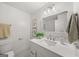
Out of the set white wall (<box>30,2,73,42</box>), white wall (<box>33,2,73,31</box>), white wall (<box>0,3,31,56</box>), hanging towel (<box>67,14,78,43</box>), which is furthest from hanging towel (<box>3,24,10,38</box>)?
hanging towel (<box>67,14,78,43</box>)

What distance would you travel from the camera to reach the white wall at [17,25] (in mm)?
1711

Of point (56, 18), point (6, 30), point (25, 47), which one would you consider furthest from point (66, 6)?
point (6, 30)

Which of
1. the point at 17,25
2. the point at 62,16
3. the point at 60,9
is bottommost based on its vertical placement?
the point at 17,25

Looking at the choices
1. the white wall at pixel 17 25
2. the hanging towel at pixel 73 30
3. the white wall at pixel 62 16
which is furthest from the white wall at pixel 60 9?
the white wall at pixel 17 25

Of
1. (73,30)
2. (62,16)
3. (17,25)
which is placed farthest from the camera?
(17,25)

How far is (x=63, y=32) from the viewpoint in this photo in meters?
1.51

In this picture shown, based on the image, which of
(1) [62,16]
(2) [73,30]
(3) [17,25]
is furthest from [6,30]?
(2) [73,30]

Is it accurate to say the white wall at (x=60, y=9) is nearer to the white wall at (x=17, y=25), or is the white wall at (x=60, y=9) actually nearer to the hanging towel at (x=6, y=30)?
the white wall at (x=17, y=25)

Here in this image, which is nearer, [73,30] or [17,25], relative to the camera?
[73,30]

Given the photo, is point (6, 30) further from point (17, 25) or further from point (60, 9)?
Answer: point (60, 9)

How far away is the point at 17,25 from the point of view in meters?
1.79

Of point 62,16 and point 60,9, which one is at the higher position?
point 60,9

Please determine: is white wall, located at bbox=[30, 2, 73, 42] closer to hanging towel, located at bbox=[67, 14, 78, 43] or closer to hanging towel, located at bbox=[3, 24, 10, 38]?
hanging towel, located at bbox=[67, 14, 78, 43]

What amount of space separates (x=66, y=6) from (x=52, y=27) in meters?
0.58
